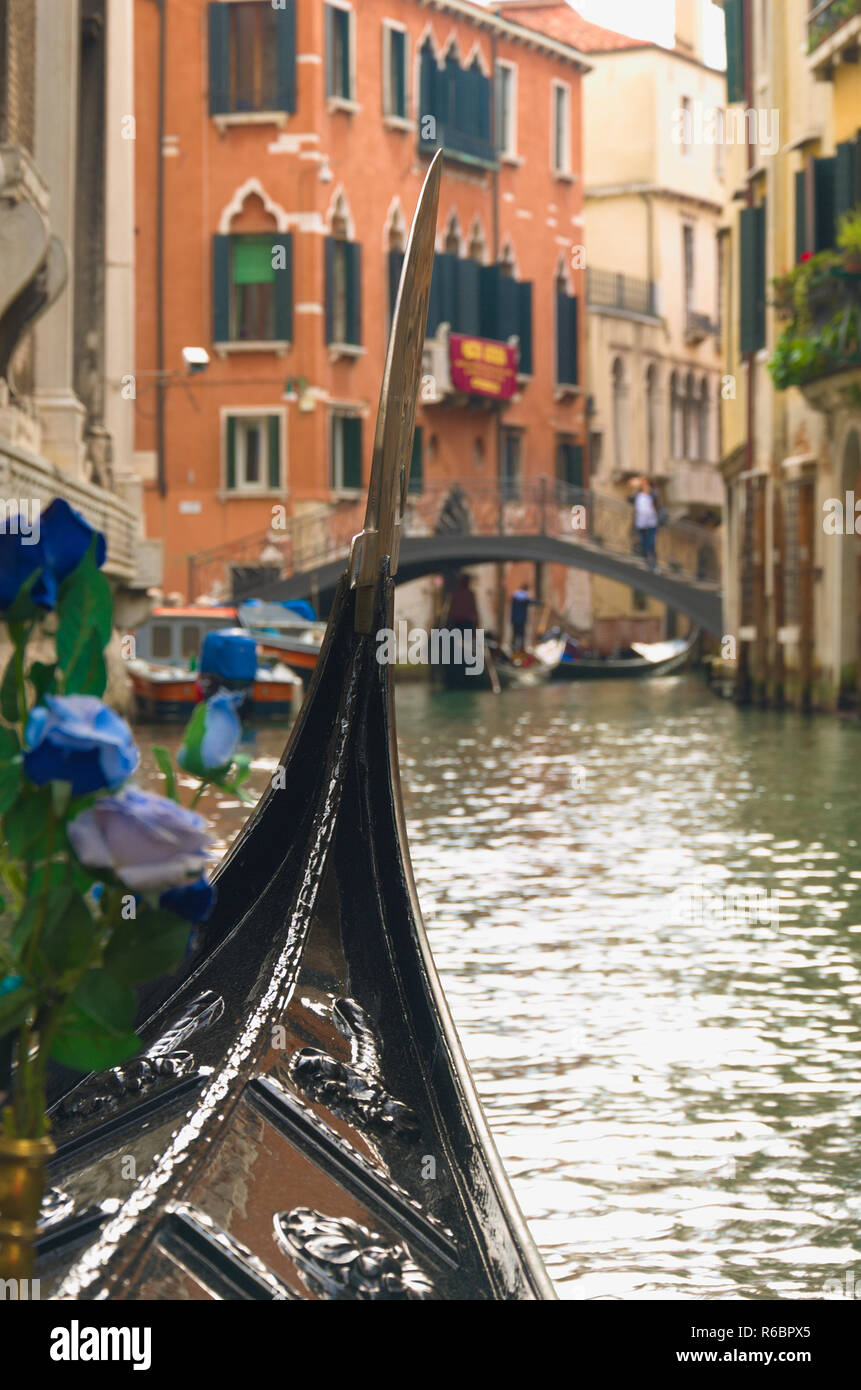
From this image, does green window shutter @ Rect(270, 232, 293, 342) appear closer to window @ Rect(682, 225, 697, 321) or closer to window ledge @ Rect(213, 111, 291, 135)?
window ledge @ Rect(213, 111, 291, 135)

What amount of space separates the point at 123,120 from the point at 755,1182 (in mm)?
17518

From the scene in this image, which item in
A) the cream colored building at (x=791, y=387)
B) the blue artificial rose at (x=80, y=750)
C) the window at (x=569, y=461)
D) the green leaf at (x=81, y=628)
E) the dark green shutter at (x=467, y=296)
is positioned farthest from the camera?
the window at (x=569, y=461)

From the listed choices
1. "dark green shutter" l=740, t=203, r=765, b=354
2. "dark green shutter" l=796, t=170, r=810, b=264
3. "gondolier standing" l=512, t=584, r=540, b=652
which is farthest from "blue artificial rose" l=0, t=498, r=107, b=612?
"gondolier standing" l=512, t=584, r=540, b=652

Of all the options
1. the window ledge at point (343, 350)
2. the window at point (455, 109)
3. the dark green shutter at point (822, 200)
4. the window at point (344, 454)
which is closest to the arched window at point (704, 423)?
the window at point (455, 109)

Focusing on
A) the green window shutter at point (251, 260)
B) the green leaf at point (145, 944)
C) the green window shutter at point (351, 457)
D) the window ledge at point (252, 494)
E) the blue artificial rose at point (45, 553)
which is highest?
the green window shutter at point (251, 260)

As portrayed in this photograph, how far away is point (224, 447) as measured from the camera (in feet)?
112

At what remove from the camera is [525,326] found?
40.7 meters

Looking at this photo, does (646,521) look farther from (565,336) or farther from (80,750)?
(80,750)

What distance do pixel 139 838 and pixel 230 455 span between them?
3279 centimetres

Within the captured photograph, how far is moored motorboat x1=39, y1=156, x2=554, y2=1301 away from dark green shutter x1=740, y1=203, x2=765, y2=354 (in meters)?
21.2

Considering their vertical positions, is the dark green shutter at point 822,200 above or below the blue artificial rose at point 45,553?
above

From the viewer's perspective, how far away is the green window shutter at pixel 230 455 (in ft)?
112

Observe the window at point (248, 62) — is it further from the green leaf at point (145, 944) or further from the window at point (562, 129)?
the green leaf at point (145, 944)

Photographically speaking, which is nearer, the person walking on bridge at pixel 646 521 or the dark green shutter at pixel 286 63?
the person walking on bridge at pixel 646 521
